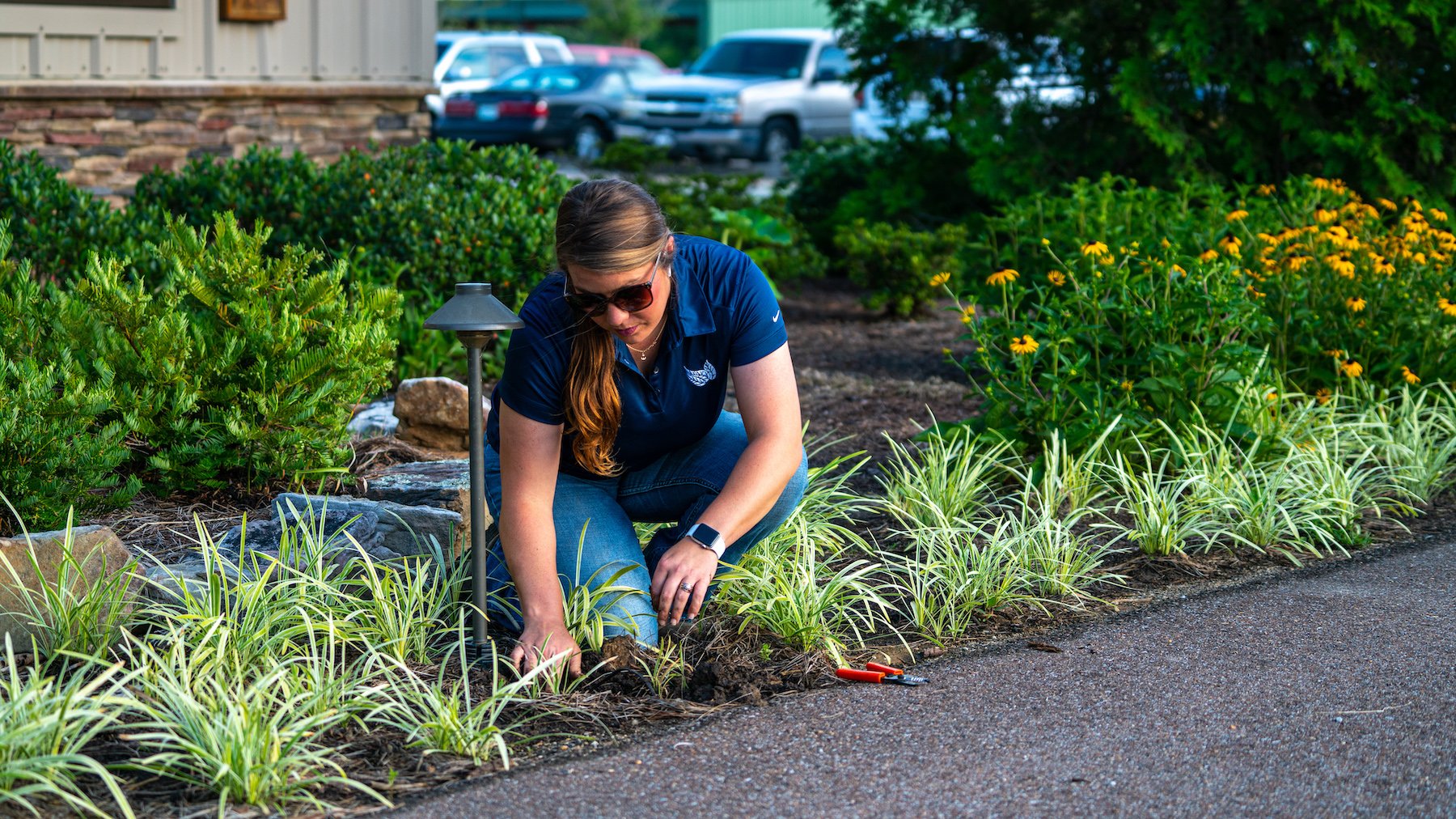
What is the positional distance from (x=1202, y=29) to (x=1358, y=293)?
2.21m

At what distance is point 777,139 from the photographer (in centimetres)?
2006

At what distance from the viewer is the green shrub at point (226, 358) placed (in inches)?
155

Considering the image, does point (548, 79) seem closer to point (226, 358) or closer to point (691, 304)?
point (226, 358)

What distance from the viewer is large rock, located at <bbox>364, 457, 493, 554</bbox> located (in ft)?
13.2

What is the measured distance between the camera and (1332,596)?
3820 millimetres

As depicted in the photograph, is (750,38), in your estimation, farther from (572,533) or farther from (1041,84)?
(572,533)

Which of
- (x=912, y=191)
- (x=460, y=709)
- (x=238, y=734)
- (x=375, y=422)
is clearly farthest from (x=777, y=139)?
(x=238, y=734)

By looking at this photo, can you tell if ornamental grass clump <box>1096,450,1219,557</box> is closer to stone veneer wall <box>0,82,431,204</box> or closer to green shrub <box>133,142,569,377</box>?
green shrub <box>133,142,569,377</box>

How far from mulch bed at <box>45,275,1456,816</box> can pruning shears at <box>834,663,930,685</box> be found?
0.16 ft

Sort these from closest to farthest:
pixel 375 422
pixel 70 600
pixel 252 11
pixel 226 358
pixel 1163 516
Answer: pixel 70 600, pixel 226 358, pixel 1163 516, pixel 375 422, pixel 252 11

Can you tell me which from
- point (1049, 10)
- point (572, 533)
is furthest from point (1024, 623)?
point (1049, 10)

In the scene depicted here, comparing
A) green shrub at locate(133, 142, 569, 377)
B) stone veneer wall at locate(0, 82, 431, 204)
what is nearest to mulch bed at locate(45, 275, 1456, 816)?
green shrub at locate(133, 142, 569, 377)

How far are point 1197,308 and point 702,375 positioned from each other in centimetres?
213

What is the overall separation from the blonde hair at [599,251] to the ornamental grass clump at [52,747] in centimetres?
109
